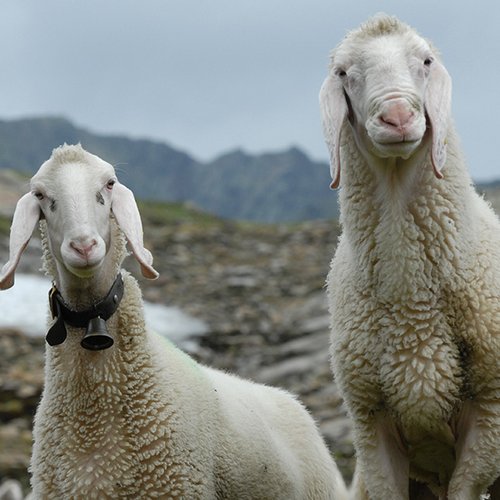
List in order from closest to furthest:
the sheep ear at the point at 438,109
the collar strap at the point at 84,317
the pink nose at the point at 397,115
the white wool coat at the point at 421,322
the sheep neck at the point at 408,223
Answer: the pink nose at the point at 397,115
the sheep ear at the point at 438,109
the white wool coat at the point at 421,322
the sheep neck at the point at 408,223
the collar strap at the point at 84,317

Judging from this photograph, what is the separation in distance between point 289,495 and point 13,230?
8.93 feet

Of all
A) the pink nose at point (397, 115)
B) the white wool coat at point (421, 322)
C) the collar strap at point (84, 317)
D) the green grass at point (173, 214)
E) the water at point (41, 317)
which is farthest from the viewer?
the green grass at point (173, 214)

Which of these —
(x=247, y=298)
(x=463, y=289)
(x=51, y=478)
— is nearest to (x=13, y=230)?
(x=51, y=478)

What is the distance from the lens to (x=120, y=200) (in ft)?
19.7

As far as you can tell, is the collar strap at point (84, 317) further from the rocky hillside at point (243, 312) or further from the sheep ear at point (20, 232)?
the rocky hillside at point (243, 312)

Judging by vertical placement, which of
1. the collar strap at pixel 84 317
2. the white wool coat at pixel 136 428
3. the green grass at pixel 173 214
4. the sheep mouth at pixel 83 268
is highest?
the sheep mouth at pixel 83 268

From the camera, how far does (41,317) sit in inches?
694

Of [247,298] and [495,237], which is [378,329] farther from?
[247,298]

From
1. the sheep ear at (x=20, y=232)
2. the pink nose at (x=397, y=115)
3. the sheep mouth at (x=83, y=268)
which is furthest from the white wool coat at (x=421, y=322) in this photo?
the sheep ear at (x=20, y=232)

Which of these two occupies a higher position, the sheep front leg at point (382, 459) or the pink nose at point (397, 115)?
the pink nose at point (397, 115)

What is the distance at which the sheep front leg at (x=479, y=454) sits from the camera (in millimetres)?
5508

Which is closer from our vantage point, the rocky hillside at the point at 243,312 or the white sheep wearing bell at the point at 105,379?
the white sheep wearing bell at the point at 105,379

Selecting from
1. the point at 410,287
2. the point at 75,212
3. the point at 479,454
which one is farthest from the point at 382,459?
the point at 75,212

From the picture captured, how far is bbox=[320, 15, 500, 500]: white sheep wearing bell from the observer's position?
5523 mm
